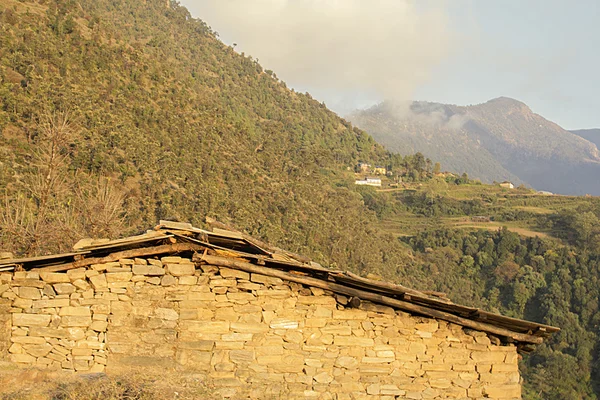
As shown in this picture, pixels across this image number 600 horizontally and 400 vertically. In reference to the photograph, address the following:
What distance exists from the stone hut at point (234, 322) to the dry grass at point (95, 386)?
17 centimetres

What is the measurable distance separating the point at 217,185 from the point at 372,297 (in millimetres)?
26617

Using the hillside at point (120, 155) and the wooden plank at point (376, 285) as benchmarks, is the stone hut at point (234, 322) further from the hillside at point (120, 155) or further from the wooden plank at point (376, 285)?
the hillside at point (120, 155)

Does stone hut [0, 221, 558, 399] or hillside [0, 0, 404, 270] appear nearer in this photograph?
stone hut [0, 221, 558, 399]

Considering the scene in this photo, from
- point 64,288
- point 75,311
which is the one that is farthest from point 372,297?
point 64,288

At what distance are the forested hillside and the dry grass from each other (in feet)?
24.8

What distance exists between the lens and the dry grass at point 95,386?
552 cm

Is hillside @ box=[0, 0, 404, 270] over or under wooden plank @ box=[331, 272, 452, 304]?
over

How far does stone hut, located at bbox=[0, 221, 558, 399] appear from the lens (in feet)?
20.7

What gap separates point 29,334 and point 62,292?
597mm

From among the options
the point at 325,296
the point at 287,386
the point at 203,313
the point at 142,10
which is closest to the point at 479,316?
the point at 325,296

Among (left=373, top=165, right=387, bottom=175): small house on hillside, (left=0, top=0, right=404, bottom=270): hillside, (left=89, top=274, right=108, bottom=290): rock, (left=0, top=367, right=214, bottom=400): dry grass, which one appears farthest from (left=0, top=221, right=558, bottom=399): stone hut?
(left=373, top=165, right=387, bottom=175): small house on hillside

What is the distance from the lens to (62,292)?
6.37m

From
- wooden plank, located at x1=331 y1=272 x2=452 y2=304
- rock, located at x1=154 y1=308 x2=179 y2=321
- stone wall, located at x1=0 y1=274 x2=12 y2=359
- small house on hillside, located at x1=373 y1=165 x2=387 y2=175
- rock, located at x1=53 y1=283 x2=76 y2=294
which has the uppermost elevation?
small house on hillside, located at x1=373 y1=165 x2=387 y2=175

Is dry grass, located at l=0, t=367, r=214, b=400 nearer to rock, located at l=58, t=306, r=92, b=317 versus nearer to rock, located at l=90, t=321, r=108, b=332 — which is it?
rock, located at l=90, t=321, r=108, b=332
